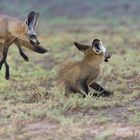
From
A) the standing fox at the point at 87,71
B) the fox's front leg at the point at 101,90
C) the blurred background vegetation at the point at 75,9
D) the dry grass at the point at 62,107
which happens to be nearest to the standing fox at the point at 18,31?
the dry grass at the point at 62,107

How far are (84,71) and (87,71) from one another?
44 mm

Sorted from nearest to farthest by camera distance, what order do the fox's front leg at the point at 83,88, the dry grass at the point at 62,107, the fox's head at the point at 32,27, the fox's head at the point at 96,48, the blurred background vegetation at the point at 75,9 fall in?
the dry grass at the point at 62,107, the fox's front leg at the point at 83,88, the fox's head at the point at 96,48, the fox's head at the point at 32,27, the blurred background vegetation at the point at 75,9

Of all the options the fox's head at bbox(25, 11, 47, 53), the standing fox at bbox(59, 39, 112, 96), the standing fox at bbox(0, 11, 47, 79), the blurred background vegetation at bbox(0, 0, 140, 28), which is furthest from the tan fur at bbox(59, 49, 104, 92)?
the blurred background vegetation at bbox(0, 0, 140, 28)

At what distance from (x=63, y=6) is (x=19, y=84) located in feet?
65.0

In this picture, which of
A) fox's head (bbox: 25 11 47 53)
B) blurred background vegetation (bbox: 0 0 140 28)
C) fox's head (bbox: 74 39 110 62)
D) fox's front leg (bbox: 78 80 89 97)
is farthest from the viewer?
blurred background vegetation (bbox: 0 0 140 28)

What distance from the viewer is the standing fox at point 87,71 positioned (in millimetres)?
8864


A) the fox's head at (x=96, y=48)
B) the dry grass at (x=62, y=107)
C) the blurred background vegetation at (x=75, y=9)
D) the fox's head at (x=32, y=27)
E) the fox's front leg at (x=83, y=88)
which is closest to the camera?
the dry grass at (x=62, y=107)

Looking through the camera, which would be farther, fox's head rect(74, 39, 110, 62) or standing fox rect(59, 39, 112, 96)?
fox's head rect(74, 39, 110, 62)

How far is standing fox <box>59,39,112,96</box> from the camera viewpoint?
8.86 m

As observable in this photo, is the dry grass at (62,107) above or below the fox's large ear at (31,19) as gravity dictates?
below

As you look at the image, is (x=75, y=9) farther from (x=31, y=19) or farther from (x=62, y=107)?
(x=62, y=107)

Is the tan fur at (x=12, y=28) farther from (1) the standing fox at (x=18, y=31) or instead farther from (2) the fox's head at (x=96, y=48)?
(2) the fox's head at (x=96, y=48)

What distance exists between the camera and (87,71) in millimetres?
8891

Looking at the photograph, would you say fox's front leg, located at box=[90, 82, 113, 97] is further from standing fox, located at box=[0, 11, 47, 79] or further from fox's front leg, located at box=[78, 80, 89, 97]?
standing fox, located at box=[0, 11, 47, 79]
